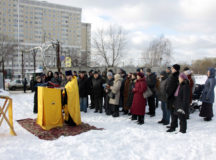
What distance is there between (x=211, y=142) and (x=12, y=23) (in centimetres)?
9918

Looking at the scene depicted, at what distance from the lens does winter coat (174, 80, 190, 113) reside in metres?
5.12

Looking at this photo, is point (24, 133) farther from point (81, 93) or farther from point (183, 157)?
point (183, 157)

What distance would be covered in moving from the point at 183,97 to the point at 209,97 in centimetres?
227

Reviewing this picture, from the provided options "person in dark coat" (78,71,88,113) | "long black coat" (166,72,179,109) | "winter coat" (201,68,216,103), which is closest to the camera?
"long black coat" (166,72,179,109)

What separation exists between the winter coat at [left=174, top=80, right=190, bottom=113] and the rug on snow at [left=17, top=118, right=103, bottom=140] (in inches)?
104

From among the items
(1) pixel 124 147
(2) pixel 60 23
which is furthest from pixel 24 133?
(2) pixel 60 23

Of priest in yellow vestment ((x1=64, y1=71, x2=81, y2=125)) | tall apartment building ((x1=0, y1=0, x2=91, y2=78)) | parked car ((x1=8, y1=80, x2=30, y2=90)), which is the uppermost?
tall apartment building ((x1=0, y1=0, x2=91, y2=78))

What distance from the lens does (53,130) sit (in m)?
5.83

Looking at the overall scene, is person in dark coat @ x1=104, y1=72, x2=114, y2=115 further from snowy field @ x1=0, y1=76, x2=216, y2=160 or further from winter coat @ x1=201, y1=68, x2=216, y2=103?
winter coat @ x1=201, y1=68, x2=216, y2=103

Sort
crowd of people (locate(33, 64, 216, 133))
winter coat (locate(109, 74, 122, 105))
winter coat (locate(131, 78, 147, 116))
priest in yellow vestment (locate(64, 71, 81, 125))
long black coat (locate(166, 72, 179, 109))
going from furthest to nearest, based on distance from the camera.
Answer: winter coat (locate(109, 74, 122, 105)), winter coat (locate(131, 78, 147, 116)), priest in yellow vestment (locate(64, 71, 81, 125)), long black coat (locate(166, 72, 179, 109)), crowd of people (locate(33, 64, 216, 133))

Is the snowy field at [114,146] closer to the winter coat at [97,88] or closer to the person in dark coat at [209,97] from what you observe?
the person in dark coat at [209,97]

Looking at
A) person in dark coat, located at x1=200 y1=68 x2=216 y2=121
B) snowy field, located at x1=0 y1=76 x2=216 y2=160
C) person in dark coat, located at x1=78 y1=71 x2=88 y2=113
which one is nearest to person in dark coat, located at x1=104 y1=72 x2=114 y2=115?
person in dark coat, located at x1=78 y1=71 x2=88 y2=113

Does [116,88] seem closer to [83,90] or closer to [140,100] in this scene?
[140,100]

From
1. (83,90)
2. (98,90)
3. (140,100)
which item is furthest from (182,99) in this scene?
(83,90)
